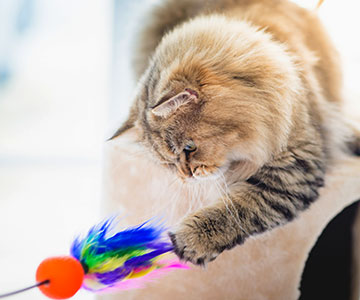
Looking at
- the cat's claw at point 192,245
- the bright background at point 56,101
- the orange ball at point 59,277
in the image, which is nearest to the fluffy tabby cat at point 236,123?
the cat's claw at point 192,245

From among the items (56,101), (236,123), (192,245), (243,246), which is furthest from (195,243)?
(56,101)

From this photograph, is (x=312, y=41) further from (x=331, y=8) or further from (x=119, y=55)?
(x=119, y=55)

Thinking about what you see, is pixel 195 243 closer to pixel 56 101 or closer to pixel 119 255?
→ pixel 119 255

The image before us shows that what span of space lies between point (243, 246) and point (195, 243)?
18 cm

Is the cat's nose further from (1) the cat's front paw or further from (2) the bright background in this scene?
(2) the bright background

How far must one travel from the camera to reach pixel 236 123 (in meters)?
0.97

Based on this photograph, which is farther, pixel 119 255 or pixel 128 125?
pixel 128 125

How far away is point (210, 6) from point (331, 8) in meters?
0.40

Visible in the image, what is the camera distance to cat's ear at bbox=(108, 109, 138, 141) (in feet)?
3.54

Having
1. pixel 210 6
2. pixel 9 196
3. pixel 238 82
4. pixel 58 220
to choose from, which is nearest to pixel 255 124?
pixel 238 82

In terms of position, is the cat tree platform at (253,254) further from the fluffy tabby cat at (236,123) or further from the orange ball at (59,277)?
the orange ball at (59,277)

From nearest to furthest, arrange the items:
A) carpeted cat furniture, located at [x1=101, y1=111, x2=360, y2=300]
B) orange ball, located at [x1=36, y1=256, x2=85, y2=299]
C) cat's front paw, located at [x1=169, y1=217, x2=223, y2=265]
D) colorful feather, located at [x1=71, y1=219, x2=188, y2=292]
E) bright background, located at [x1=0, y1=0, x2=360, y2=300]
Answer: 1. orange ball, located at [x1=36, y1=256, x2=85, y2=299]
2. colorful feather, located at [x1=71, y1=219, x2=188, y2=292]
3. cat's front paw, located at [x1=169, y1=217, x2=223, y2=265]
4. carpeted cat furniture, located at [x1=101, y1=111, x2=360, y2=300]
5. bright background, located at [x1=0, y1=0, x2=360, y2=300]

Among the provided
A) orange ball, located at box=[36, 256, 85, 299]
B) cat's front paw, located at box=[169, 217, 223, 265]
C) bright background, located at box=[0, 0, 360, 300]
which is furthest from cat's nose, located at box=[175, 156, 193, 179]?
bright background, located at box=[0, 0, 360, 300]

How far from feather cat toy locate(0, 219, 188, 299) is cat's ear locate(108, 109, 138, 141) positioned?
0.87 ft
